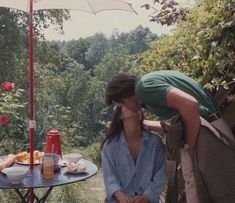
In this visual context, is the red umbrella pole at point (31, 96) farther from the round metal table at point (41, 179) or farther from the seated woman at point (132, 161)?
the seated woman at point (132, 161)

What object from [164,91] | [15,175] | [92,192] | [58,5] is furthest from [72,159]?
[92,192]

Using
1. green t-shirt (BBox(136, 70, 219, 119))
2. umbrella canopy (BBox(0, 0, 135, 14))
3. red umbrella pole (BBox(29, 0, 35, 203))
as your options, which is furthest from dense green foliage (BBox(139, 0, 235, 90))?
red umbrella pole (BBox(29, 0, 35, 203))

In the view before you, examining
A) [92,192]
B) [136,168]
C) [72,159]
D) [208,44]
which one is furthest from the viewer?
[92,192]

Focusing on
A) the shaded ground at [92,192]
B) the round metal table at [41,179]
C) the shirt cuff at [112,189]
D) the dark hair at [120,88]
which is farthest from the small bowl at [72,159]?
the shaded ground at [92,192]

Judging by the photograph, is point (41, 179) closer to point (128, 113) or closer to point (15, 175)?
point (15, 175)

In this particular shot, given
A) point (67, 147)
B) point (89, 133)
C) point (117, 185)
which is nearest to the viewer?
point (117, 185)

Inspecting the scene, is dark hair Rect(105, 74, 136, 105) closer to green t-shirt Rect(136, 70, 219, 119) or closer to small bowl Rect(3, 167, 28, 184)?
green t-shirt Rect(136, 70, 219, 119)

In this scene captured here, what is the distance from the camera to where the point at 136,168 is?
2.03 m

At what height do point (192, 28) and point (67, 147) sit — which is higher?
point (192, 28)

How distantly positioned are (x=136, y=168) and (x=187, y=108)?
74 centimetres

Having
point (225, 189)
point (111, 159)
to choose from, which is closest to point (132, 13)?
point (111, 159)

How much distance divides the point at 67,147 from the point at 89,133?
2631mm

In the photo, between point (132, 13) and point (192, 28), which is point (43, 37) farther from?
point (192, 28)

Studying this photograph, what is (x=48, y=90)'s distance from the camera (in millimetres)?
6496
